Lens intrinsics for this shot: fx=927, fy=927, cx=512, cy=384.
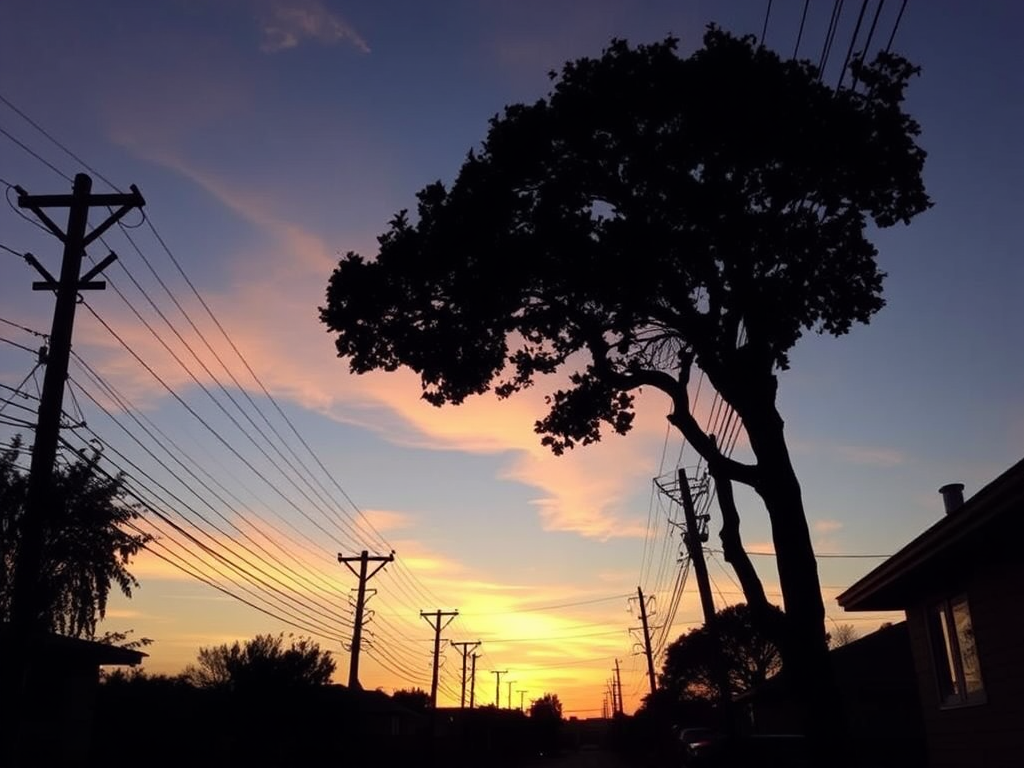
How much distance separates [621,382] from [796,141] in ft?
14.5

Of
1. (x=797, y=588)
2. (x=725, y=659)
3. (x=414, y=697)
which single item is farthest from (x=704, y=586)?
(x=414, y=697)

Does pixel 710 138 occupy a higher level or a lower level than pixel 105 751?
higher

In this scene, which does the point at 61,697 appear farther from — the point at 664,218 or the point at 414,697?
the point at 414,697

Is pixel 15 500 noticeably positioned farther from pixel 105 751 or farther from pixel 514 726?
pixel 514 726

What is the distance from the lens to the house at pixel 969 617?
1068 cm

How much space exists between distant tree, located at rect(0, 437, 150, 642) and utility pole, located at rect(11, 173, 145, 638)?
783 inches

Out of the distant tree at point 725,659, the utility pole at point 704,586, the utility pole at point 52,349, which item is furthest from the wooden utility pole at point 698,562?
the distant tree at point 725,659

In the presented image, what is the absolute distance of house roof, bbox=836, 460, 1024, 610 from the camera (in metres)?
9.53

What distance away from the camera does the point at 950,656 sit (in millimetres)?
14141

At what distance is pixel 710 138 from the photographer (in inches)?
507

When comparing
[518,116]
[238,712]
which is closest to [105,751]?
[238,712]

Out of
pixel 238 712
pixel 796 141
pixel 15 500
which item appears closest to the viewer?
pixel 796 141

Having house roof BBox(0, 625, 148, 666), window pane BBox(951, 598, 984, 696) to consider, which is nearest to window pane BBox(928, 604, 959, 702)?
window pane BBox(951, 598, 984, 696)

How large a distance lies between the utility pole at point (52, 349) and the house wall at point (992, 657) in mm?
12199
